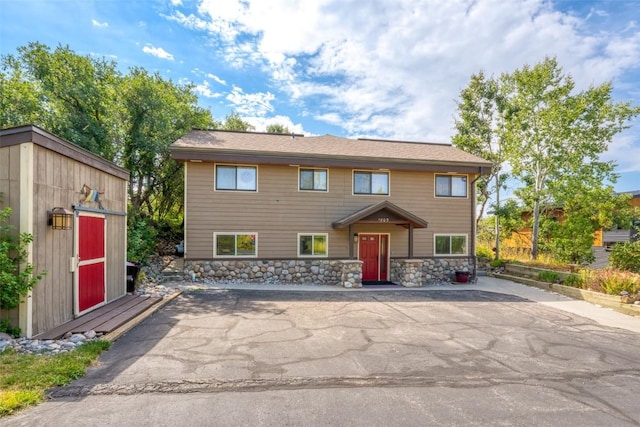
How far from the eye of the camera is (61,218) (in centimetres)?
536

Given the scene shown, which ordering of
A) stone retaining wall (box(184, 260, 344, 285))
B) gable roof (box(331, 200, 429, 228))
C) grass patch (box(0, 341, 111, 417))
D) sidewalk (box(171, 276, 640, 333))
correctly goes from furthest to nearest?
gable roof (box(331, 200, 429, 228)) → stone retaining wall (box(184, 260, 344, 285)) → sidewalk (box(171, 276, 640, 333)) → grass patch (box(0, 341, 111, 417))

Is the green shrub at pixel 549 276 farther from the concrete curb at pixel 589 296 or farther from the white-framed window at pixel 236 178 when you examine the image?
the white-framed window at pixel 236 178

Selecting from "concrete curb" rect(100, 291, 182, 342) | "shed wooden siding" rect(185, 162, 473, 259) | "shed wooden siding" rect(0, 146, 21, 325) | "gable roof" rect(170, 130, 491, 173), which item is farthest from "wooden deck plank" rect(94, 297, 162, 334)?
"gable roof" rect(170, 130, 491, 173)

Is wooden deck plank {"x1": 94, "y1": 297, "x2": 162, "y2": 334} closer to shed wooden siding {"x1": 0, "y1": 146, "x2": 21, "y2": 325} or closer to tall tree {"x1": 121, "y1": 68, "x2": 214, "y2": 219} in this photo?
shed wooden siding {"x1": 0, "y1": 146, "x2": 21, "y2": 325}

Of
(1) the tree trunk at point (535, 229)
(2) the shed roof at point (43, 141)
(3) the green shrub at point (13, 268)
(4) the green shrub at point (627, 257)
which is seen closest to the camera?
(3) the green shrub at point (13, 268)

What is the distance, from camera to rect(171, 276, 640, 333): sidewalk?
787cm

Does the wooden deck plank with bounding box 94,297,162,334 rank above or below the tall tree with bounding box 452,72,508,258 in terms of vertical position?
below

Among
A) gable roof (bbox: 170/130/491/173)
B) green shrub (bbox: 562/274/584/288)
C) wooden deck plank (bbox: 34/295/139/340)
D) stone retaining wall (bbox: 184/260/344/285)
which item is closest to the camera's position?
wooden deck plank (bbox: 34/295/139/340)

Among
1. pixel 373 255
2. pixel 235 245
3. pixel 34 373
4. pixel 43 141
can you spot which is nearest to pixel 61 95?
pixel 235 245

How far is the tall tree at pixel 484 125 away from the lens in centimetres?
1916

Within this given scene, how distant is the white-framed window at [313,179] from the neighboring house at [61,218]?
6.52 m

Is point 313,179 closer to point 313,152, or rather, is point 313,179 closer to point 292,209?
point 313,152

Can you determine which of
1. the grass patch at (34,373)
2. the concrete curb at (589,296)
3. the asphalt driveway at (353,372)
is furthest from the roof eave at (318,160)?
the grass patch at (34,373)

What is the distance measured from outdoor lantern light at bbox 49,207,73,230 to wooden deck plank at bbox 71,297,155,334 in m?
1.82
